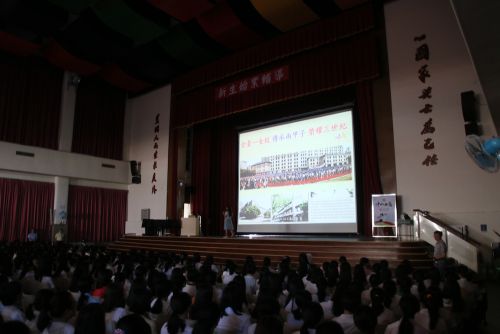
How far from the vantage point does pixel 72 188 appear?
12.2 meters

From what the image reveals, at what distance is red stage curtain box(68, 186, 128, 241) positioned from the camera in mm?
12117

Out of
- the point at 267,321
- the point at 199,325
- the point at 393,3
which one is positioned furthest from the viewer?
the point at 393,3

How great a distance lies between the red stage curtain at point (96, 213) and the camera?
477 inches

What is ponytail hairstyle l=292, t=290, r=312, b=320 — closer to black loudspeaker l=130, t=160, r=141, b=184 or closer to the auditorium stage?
the auditorium stage

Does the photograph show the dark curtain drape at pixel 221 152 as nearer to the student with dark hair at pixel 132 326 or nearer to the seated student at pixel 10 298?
the seated student at pixel 10 298

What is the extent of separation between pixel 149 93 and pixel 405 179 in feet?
29.4

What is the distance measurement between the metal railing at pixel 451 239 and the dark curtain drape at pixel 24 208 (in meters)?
9.89

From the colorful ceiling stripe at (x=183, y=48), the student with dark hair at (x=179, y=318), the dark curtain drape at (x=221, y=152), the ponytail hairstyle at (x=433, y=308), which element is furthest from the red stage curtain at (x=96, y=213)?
the ponytail hairstyle at (x=433, y=308)

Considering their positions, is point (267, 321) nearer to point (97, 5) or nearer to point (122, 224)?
point (97, 5)

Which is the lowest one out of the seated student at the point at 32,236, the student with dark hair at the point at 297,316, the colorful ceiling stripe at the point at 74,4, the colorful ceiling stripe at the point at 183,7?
the student with dark hair at the point at 297,316

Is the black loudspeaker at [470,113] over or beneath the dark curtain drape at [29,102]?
beneath

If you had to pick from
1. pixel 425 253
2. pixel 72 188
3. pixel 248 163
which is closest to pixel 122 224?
pixel 72 188

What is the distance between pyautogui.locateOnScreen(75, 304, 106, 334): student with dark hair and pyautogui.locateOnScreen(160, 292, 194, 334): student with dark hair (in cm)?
46

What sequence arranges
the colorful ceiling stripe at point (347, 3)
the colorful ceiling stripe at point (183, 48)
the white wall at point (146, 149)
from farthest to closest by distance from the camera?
the white wall at point (146, 149) < the colorful ceiling stripe at point (183, 48) < the colorful ceiling stripe at point (347, 3)
